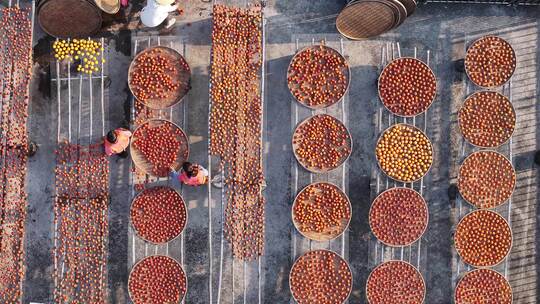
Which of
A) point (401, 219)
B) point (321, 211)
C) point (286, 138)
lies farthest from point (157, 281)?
point (401, 219)

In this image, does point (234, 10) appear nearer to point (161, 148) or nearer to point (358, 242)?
point (161, 148)

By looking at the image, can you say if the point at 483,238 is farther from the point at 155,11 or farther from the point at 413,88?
→ the point at 155,11

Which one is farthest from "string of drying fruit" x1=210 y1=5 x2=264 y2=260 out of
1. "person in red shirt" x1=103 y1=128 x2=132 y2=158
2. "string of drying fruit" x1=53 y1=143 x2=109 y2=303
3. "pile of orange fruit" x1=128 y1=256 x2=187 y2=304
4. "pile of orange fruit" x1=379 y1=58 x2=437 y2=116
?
"pile of orange fruit" x1=379 y1=58 x2=437 y2=116

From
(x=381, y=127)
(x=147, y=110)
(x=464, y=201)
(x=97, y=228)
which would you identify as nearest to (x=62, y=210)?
(x=97, y=228)

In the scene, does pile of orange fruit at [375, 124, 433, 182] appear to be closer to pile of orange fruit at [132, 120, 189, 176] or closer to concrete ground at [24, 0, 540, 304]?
concrete ground at [24, 0, 540, 304]

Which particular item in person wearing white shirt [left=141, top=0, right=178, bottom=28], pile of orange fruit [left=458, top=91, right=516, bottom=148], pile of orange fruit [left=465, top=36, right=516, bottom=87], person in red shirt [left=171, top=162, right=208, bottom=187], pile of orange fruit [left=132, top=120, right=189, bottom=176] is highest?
person wearing white shirt [left=141, top=0, right=178, bottom=28]

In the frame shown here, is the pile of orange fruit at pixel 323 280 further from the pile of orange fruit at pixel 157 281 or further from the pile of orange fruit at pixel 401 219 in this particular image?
the pile of orange fruit at pixel 157 281
